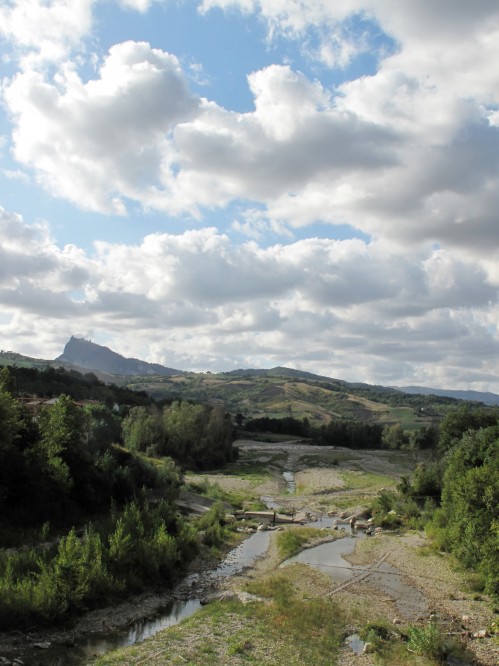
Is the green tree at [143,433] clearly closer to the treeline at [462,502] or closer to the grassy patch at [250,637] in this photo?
the treeline at [462,502]

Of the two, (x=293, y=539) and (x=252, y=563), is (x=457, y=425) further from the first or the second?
(x=252, y=563)

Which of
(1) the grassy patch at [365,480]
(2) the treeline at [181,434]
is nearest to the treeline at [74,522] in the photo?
(2) the treeline at [181,434]

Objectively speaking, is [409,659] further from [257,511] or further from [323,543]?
[257,511]

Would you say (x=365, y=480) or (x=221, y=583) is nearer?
(x=221, y=583)

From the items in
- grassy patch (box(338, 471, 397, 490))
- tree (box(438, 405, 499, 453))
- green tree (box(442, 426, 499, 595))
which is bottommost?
grassy patch (box(338, 471, 397, 490))

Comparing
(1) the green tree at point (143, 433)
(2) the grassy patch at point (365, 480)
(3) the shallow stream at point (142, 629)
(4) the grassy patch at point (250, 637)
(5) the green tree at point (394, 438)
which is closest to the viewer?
(3) the shallow stream at point (142, 629)

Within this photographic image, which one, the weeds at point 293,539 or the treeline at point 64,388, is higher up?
the treeline at point 64,388

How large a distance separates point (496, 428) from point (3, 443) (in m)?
39.6

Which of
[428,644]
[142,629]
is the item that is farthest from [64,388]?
[428,644]

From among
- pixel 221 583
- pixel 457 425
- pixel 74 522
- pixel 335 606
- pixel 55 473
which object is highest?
pixel 457 425

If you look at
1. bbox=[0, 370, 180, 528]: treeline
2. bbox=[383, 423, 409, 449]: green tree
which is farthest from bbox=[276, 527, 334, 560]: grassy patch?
bbox=[383, 423, 409, 449]: green tree

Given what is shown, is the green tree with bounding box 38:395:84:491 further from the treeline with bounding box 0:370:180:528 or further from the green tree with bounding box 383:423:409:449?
the green tree with bounding box 383:423:409:449

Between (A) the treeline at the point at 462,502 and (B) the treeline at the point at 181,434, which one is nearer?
(A) the treeline at the point at 462,502

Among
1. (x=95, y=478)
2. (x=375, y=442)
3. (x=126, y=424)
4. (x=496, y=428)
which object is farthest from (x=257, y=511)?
(x=375, y=442)
